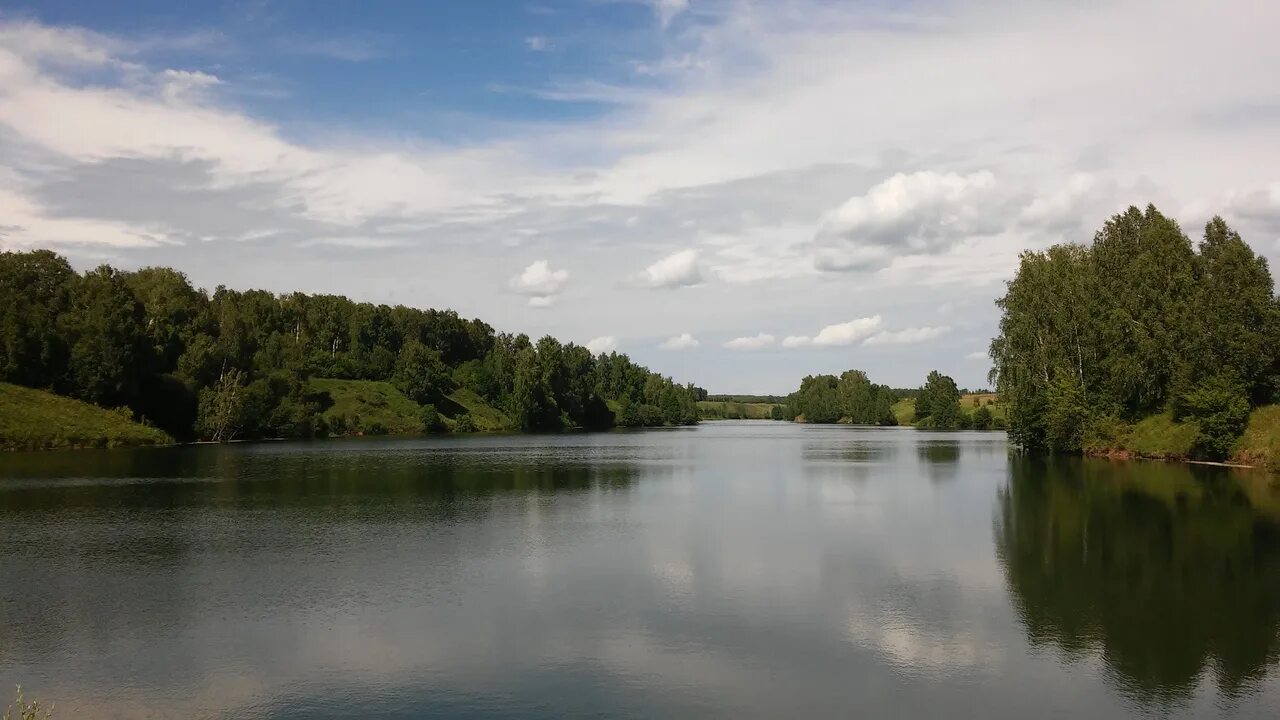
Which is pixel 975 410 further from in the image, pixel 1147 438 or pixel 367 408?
pixel 367 408

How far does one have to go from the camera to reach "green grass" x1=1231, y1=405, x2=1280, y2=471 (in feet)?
181

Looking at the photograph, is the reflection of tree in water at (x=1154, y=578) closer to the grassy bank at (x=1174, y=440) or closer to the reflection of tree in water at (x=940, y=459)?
the grassy bank at (x=1174, y=440)

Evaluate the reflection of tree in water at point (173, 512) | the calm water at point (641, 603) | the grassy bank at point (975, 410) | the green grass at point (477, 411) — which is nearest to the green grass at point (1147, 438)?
the calm water at point (641, 603)

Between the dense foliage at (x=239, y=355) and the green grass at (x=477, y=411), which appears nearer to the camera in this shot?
the dense foliage at (x=239, y=355)

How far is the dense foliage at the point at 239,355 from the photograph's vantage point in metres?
86.5

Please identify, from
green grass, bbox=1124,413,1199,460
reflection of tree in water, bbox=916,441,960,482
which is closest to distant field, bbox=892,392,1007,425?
reflection of tree in water, bbox=916,441,960,482

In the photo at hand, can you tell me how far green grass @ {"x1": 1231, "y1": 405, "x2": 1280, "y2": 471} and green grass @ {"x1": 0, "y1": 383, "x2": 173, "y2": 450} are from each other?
9587cm

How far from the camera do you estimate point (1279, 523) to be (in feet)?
111

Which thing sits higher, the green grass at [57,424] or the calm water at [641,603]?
the green grass at [57,424]

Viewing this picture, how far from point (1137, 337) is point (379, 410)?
347 ft

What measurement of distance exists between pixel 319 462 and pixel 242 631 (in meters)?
52.1

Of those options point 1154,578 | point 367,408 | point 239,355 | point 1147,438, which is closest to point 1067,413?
point 1147,438

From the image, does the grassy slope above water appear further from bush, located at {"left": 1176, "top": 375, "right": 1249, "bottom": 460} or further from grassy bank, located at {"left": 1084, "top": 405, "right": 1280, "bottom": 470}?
bush, located at {"left": 1176, "top": 375, "right": 1249, "bottom": 460}

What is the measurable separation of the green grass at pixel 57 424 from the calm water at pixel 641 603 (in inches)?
1569
